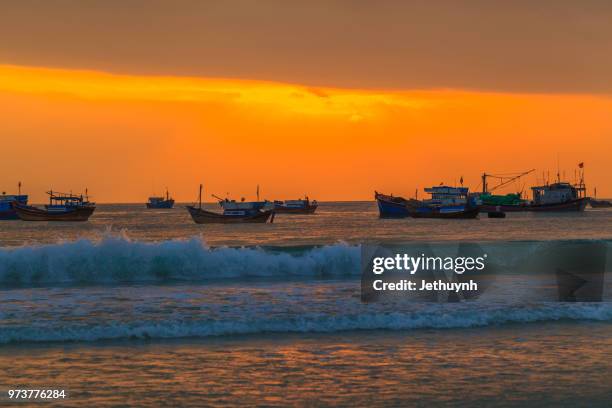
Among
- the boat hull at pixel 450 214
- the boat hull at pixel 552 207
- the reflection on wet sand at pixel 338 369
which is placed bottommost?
the reflection on wet sand at pixel 338 369

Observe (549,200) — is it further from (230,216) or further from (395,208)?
(230,216)

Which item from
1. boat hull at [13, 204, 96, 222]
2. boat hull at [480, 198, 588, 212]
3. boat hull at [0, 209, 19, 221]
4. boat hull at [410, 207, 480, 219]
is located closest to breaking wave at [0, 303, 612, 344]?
boat hull at [410, 207, 480, 219]

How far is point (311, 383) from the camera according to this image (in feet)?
44.7

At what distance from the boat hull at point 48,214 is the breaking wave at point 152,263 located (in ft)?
361

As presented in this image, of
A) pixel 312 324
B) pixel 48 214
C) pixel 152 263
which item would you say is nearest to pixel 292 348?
pixel 312 324

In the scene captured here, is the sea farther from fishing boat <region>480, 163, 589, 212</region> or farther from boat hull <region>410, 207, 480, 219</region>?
fishing boat <region>480, 163, 589, 212</region>

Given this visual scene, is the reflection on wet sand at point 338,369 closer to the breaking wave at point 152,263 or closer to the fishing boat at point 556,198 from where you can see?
the breaking wave at point 152,263

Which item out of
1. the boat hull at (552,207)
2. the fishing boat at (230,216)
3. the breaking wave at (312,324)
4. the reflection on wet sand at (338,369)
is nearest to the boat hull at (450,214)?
the fishing boat at (230,216)

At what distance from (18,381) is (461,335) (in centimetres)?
1028

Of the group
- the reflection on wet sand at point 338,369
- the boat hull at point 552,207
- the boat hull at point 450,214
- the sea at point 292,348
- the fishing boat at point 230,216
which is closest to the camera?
the reflection on wet sand at point 338,369

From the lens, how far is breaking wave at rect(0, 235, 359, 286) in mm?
31766

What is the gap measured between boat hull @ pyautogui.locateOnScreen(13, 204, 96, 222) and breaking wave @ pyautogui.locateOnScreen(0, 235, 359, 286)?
110 meters

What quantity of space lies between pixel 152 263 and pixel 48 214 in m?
113

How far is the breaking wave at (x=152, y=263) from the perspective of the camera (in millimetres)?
31766
